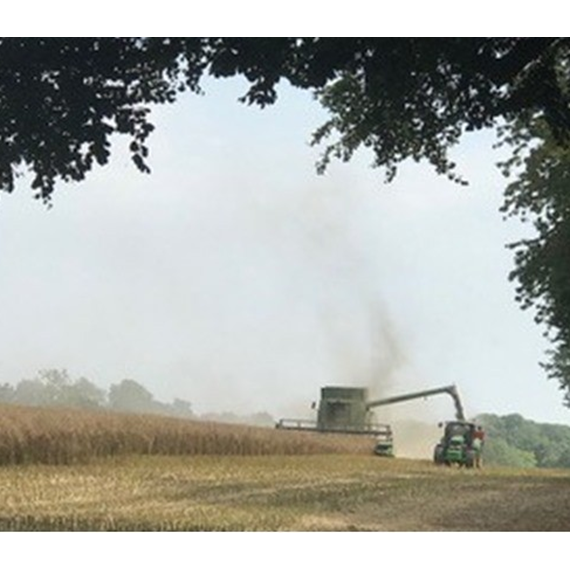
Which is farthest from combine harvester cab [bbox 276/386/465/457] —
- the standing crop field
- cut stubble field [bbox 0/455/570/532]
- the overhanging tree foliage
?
the overhanging tree foliage

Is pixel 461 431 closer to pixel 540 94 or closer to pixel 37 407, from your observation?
pixel 37 407

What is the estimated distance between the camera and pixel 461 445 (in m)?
39.0

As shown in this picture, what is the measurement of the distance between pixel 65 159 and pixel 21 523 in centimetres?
496

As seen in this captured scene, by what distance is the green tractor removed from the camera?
38.7m

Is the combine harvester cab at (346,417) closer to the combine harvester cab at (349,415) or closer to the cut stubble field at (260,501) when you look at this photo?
the combine harvester cab at (349,415)

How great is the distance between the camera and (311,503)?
17.0 metres

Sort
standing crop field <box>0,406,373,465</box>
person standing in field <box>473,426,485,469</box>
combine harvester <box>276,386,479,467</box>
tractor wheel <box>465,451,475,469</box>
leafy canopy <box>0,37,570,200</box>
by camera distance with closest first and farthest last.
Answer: leafy canopy <box>0,37,570,200</box>, standing crop field <box>0,406,373,465</box>, tractor wheel <box>465,451,475,469</box>, person standing in field <box>473,426,485,469</box>, combine harvester <box>276,386,479,467</box>

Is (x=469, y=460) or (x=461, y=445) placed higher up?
(x=461, y=445)

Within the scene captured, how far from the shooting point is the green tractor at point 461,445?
38688 millimetres

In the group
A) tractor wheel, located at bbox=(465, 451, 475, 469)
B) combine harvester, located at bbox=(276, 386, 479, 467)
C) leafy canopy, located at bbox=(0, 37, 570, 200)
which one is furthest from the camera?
combine harvester, located at bbox=(276, 386, 479, 467)

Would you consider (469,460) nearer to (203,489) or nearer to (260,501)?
(203,489)

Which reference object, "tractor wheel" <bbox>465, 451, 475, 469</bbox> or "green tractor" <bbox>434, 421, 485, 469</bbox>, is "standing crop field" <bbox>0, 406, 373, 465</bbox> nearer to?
"green tractor" <bbox>434, 421, 485, 469</bbox>

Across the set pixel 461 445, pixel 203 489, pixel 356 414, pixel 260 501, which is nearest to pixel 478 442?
pixel 461 445
